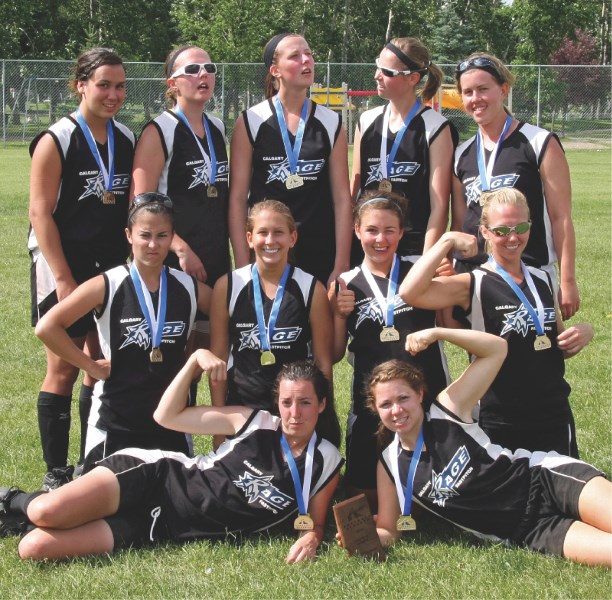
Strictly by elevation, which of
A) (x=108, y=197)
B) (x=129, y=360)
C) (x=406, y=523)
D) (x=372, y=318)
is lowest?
(x=406, y=523)

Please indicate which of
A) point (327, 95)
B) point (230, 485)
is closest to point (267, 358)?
point (230, 485)

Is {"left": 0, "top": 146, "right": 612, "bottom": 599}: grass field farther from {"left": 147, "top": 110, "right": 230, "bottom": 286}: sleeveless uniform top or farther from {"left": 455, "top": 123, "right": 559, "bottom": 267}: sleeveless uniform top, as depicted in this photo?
{"left": 147, "top": 110, "right": 230, "bottom": 286}: sleeveless uniform top

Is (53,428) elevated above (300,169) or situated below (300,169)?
below

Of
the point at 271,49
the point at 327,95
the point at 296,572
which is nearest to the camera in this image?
the point at 296,572

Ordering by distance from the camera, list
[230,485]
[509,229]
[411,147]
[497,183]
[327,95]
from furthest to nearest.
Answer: [327,95] → [411,147] → [497,183] → [509,229] → [230,485]

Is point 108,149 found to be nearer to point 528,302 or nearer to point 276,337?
point 276,337

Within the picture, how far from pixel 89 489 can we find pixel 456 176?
2582 mm

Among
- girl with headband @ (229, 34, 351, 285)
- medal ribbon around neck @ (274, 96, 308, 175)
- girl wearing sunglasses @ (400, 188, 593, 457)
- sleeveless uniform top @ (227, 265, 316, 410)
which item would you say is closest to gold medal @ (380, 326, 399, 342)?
girl wearing sunglasses @ (400, 188, 593, 457)

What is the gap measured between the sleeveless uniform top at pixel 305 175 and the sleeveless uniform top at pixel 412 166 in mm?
224

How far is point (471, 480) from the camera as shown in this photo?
4320 millimetres

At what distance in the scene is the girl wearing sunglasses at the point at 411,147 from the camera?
5125 mm

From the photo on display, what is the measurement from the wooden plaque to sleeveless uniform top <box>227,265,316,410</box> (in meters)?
0.86

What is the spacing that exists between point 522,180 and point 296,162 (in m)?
1.24

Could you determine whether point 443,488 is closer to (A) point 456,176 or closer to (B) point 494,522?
(B) point 494,522
